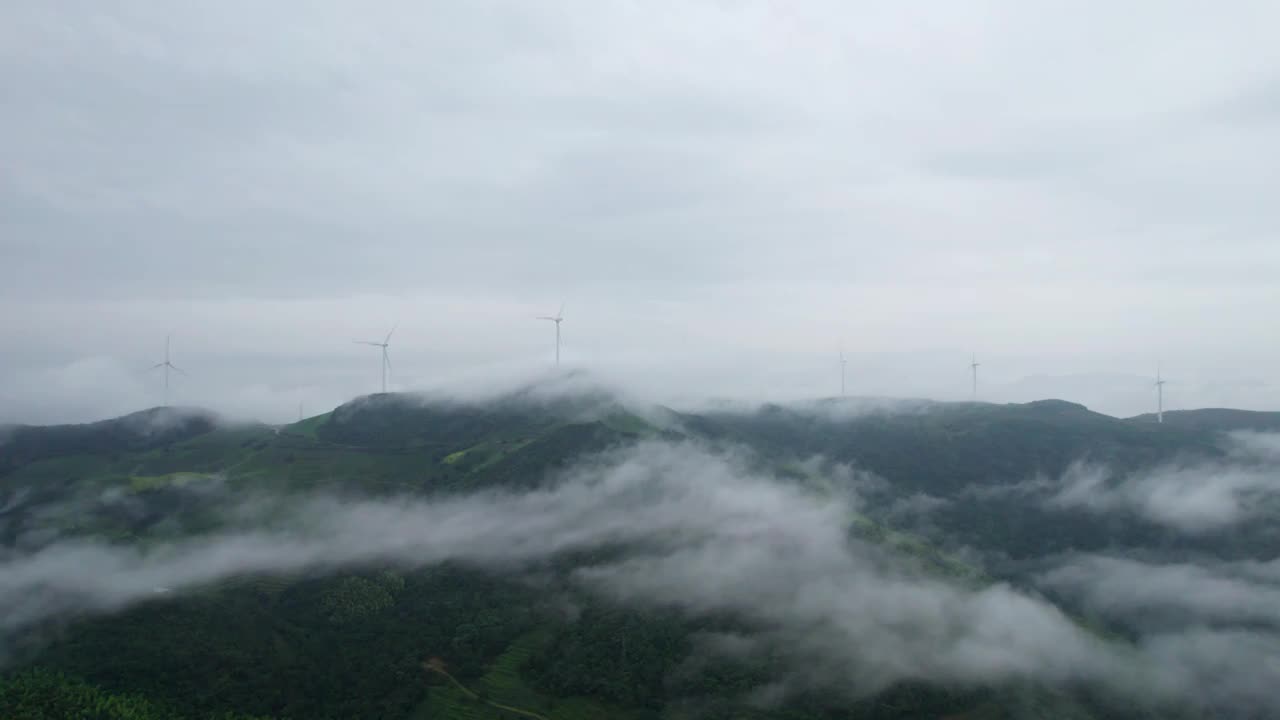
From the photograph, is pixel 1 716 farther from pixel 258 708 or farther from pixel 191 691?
pixel 258 708

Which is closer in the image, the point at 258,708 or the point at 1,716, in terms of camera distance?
the point at 1,716

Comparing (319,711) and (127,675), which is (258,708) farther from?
(127,675)

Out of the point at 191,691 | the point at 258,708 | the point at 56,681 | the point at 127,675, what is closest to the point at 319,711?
the point at 258,708

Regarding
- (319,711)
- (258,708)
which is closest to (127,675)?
(258,708)

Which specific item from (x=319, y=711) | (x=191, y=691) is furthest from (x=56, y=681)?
(x=319, y=711)

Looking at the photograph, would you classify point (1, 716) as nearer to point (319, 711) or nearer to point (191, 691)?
point (191, 691)

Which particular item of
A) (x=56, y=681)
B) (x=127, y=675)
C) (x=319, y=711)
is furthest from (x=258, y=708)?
(x=56, y=681)

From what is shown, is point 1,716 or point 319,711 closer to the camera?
point 1,716

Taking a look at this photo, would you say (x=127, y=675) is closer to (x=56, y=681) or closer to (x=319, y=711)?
(x=56, y=681)
